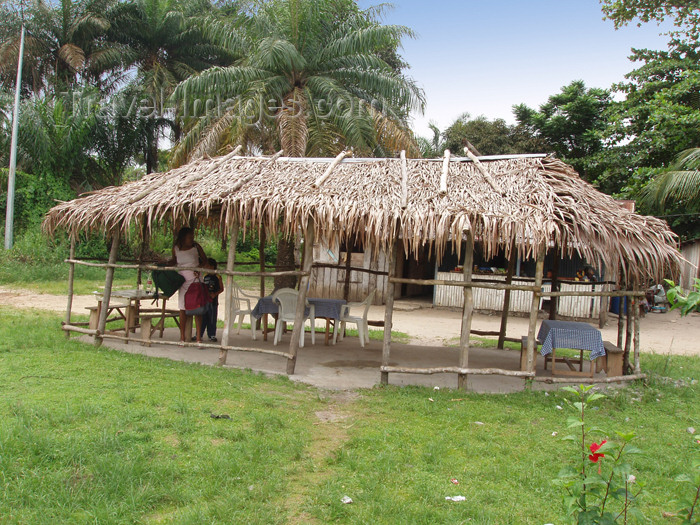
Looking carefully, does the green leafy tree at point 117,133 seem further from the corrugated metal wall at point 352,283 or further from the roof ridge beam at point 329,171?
the roof ridge beam at point 329,171

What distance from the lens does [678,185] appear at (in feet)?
45.7

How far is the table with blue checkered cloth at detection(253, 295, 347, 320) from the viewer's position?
8844 mm

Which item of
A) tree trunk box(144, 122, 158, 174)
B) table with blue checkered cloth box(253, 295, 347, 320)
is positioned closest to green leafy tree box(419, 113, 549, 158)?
tree trunk box(144, 122, 158, 174)

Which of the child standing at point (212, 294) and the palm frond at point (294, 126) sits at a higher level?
the palm frond at point (294, 126)

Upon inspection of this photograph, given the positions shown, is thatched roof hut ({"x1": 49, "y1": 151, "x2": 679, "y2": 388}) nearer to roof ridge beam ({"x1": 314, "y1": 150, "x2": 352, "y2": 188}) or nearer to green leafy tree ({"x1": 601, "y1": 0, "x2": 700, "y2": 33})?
roof ridge beam ({"x1": 314, "y1": 150, "x2": 352, "y2": 188})

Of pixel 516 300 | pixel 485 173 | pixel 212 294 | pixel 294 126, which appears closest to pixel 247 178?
pixel 212 294

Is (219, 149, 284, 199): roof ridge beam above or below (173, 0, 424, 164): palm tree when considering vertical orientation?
below

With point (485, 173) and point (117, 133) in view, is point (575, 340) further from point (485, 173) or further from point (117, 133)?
point (117, 133)

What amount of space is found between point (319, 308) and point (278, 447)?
4512 millimetres

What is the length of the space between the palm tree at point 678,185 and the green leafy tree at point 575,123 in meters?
3.41

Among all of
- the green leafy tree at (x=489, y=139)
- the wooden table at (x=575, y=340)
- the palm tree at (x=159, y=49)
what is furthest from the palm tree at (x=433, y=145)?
the wooden table at (x=575, y=340)

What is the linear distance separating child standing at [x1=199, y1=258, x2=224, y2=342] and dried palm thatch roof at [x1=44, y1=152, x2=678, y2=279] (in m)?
1.23

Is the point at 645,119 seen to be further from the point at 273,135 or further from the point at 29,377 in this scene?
the point at 29,377

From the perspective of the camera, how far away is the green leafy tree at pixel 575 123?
1945cm
